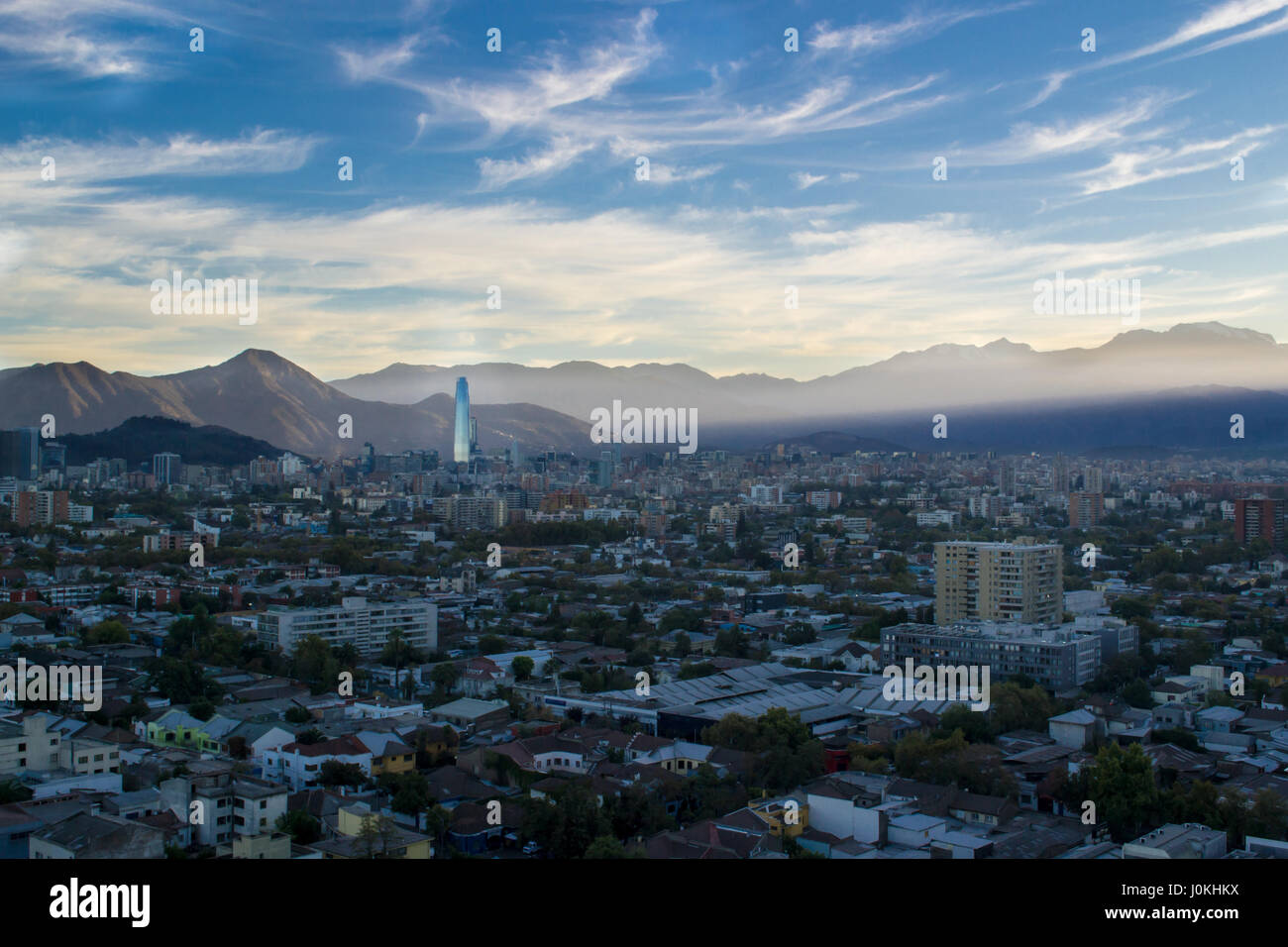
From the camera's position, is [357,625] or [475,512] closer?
[357,625]

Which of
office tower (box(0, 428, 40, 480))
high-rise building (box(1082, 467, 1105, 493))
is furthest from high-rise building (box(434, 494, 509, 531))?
high-rise building (box(1082, 467, 1105, 493))

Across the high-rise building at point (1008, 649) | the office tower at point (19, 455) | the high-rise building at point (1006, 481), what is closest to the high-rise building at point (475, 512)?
the office tower at point (19, 455)

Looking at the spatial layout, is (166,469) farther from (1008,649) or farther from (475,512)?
(1008,649)

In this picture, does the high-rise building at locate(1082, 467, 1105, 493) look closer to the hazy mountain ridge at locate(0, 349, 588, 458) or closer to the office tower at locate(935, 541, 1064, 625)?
the office tower at locate(935, 541, 1064, 625)

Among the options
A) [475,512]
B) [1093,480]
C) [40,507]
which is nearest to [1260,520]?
[1093,480]

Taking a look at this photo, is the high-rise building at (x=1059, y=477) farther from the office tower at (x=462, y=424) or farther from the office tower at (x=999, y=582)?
the office tower at (x=462, y=424)
